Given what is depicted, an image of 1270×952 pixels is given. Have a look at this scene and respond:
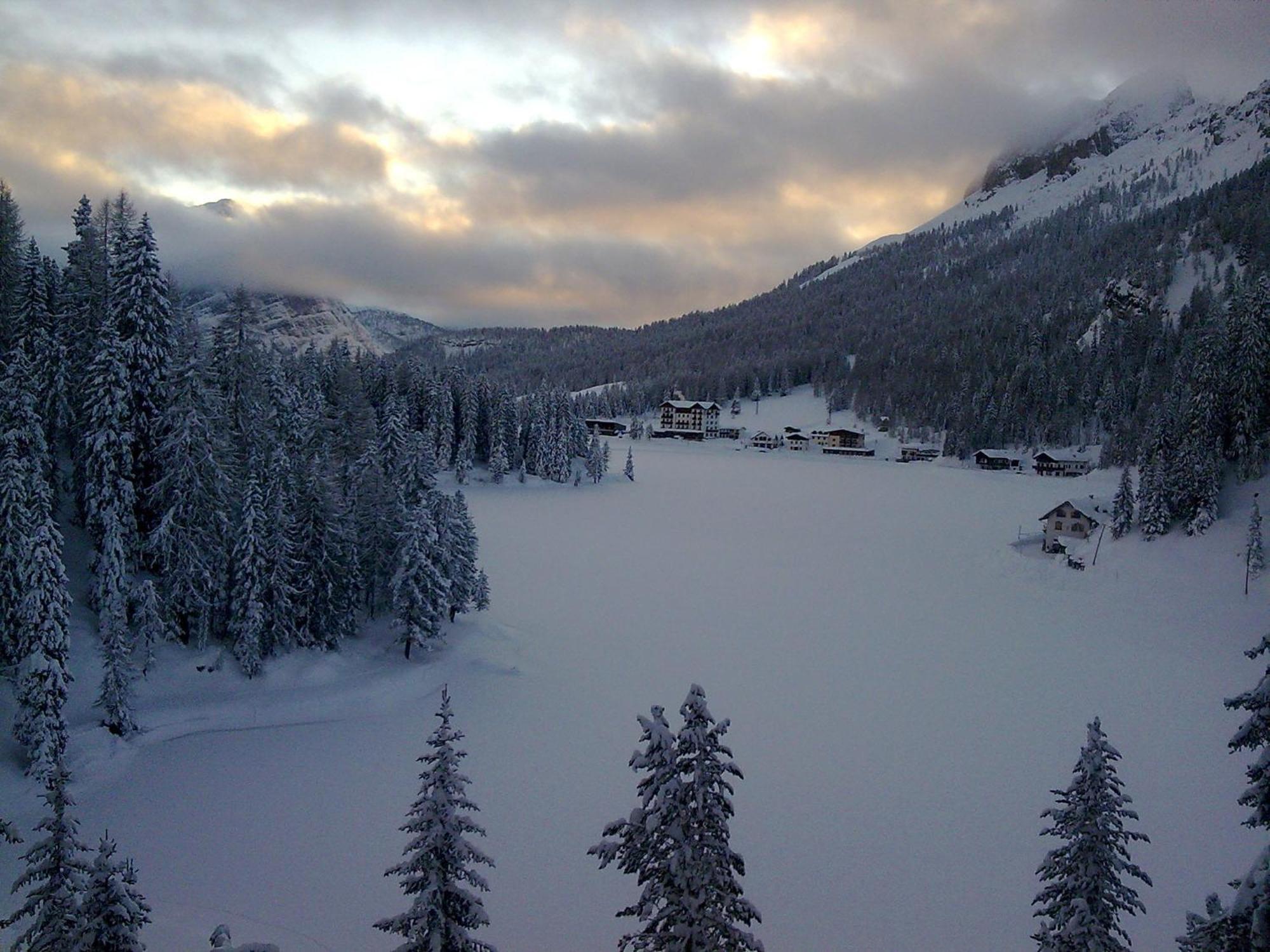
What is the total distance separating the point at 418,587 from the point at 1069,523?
2017 inches

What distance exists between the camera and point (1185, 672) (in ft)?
106

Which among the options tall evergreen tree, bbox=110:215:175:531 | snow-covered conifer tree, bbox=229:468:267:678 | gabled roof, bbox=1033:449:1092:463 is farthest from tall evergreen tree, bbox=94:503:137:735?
gabled roof, bbox=1033:449:1092:463

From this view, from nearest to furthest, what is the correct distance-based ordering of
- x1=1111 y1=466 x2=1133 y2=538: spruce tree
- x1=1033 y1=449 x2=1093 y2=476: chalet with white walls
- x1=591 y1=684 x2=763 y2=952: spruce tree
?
x1=591 y1=684 x2=763 y2=952: spruce tree → x1=1111 y1=466 x2=1133 y2=538: spruce tree → x1=1033 y1=449 x2=1093 y2=476: chalet with white walls

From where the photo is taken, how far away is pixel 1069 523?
57.6 m

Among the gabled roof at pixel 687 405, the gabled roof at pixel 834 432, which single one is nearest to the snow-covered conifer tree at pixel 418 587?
the gabled roof at pixel 834 432

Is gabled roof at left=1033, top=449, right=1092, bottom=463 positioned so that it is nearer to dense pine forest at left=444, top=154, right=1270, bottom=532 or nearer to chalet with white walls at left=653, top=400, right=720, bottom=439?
dense pine forest at left=444, top=154, right=1270, bottom=532

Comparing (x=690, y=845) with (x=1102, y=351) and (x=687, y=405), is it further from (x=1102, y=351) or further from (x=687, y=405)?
(x=687, y=405)

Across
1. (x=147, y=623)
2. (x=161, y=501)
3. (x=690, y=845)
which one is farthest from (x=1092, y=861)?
(x=161, y=501)

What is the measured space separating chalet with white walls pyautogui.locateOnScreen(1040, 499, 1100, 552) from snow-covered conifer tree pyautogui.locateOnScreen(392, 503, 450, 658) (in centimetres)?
4628

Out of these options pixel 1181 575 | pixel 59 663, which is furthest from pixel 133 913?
pixel 1181 575

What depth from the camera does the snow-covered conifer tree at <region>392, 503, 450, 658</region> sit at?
3300 centimetres

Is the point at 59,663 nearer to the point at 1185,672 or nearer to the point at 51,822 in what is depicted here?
the point at 51,822

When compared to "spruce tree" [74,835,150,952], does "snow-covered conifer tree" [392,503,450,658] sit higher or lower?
lower

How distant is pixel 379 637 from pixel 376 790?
14.2 metres
